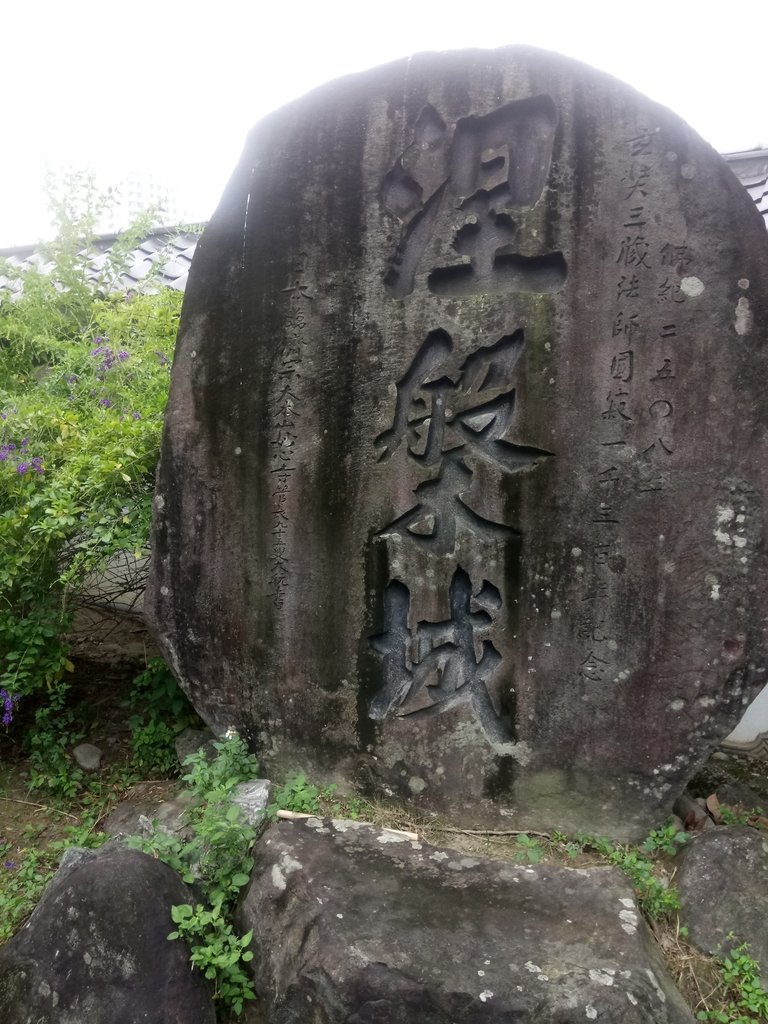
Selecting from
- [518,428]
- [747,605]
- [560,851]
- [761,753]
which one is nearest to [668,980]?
[560,851]

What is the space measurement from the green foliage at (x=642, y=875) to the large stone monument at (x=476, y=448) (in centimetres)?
8

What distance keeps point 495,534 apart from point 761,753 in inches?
91.2

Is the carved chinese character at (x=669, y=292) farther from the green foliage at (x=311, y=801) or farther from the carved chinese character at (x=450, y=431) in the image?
the green foliage at (x=311, y=801)

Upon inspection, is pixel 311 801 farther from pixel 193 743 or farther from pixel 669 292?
pixel 669 292

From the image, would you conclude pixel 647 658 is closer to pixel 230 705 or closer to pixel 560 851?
pixel 560 851

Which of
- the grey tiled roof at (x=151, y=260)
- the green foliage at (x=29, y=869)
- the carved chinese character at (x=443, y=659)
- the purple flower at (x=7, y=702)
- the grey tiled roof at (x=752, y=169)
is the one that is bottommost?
the green foliage at (x=29, y=869)

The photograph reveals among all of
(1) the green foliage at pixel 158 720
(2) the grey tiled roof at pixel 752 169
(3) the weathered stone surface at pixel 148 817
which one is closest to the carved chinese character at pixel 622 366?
(3) the weathered stone surface at pixel 148 817

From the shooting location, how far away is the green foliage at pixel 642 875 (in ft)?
8.18

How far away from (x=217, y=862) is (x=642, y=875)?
151 centimetres

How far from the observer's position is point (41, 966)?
7.24 feet

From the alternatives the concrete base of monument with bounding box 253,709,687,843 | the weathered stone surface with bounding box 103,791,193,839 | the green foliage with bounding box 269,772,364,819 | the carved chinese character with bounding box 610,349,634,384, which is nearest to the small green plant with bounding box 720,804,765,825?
the concrete base of monument with bounding box 253,709,687,843

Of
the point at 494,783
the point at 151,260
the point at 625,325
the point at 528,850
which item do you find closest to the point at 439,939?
the point at 528,850

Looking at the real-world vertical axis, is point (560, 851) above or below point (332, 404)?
below

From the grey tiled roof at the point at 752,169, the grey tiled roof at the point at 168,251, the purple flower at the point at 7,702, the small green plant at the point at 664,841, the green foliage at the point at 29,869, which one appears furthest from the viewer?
the grey tiled roof at the point at 168,251
